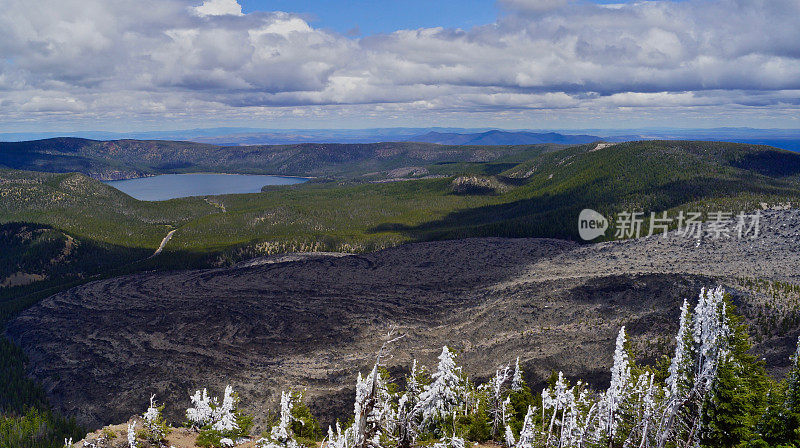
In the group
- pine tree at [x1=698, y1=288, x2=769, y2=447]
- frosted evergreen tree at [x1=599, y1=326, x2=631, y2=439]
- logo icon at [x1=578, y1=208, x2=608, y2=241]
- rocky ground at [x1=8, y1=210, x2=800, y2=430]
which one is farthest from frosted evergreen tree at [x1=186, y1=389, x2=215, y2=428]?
logo icon at [x1=578, y1=208, x2=608, y2=241]

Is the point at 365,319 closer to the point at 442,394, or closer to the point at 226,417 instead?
the point at 226,417

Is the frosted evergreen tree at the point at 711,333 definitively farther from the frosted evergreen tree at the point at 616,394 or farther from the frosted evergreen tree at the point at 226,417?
the frosted evergreen tree at the point at 226,417

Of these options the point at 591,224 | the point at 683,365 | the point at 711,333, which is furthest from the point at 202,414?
the point at 591,224

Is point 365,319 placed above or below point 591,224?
below

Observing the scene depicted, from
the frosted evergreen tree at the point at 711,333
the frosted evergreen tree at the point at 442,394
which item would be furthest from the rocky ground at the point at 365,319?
the frosted evergreen tree at the point at 711,333

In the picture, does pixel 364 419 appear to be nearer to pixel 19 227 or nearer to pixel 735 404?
pixel 735 404

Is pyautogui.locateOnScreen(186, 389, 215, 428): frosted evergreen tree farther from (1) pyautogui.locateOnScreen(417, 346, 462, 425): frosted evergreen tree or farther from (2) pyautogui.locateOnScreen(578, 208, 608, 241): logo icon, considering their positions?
(2) pyautogui.locateOnScreen(578, 208, 608, 241): logo icon
